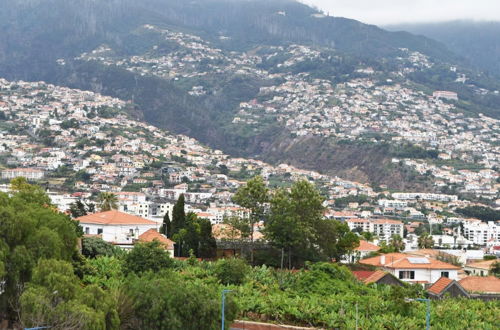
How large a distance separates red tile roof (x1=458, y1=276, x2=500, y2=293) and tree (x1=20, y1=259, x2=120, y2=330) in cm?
2280

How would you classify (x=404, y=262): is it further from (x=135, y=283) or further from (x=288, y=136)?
(x=288, y=136)

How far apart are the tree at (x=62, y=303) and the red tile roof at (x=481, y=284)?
22.8 m

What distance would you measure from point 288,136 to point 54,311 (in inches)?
6346

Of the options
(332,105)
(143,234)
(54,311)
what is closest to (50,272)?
(54,311)

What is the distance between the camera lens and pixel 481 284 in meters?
35.7

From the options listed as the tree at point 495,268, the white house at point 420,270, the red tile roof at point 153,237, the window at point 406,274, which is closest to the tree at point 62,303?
the red tile roof at point 153,237

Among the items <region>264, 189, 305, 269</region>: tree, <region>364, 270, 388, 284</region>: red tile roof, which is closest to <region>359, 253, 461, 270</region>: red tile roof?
<region>264, 189, 305, 269</region>: tree

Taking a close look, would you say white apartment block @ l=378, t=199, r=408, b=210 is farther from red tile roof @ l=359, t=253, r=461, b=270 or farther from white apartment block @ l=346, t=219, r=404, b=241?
red tile roof @ l=359, t=253, r=461, b=270

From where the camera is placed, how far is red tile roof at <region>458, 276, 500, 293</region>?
114 feet

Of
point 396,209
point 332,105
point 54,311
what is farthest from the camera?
point 332,105

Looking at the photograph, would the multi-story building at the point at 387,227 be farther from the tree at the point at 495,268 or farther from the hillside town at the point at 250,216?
the tree at the point at 495,268

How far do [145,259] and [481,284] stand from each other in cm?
1793

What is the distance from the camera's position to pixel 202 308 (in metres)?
18.1

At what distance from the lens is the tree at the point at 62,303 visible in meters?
15.2
